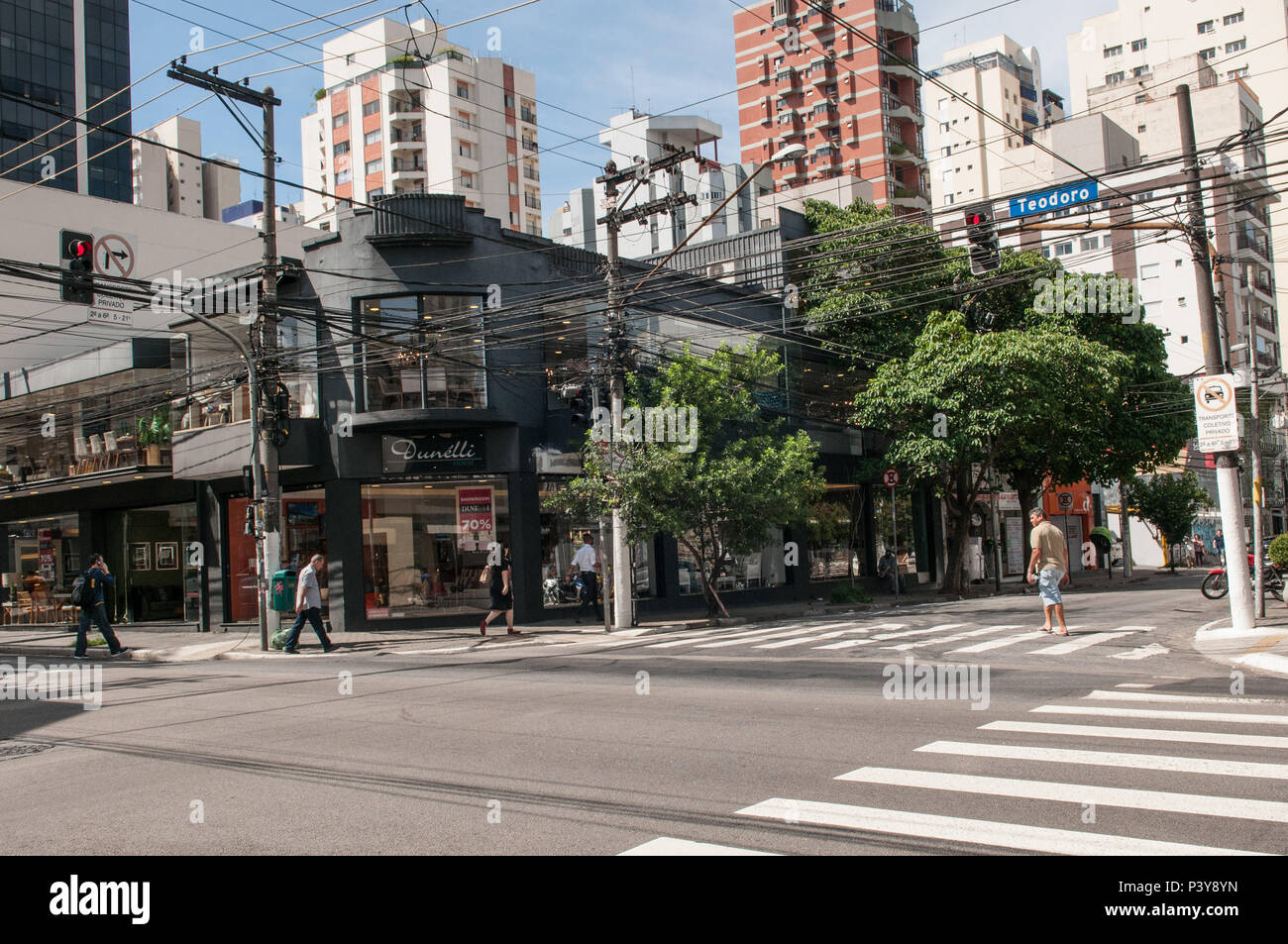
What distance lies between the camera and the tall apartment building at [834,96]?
6700cm

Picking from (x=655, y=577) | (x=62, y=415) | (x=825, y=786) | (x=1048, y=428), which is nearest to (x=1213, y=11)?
(x=1048, y=428)

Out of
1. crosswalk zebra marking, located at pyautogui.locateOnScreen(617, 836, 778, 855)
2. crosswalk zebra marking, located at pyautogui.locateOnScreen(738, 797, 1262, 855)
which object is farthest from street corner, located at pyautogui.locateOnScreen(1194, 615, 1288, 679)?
crosswalk zebra marking, located at pyautogui.locateOnScreen(617, 836, 778, 855)

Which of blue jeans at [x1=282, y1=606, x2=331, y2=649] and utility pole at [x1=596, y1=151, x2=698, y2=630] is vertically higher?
utility pole at [x1=596, y1=151, x2=698, y2=630]

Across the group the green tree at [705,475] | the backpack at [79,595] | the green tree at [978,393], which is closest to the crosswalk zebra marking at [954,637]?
the green tree at [705,475]

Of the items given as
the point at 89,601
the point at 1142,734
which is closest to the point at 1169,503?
the point at 1142,734

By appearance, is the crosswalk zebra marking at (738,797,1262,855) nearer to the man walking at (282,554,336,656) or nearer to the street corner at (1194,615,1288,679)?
the street corner at (1194,615,1288,679)

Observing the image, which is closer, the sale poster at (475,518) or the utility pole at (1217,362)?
the utility pole at (1217,362)

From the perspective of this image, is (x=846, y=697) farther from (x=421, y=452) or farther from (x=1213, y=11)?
(x=1213, y=11)

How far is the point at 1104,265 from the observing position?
68.6 m

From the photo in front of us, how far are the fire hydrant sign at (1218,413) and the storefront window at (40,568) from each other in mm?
30442

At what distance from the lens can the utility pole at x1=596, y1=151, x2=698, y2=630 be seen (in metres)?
21.9

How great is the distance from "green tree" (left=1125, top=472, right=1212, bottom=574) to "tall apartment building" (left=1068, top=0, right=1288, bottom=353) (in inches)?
1063

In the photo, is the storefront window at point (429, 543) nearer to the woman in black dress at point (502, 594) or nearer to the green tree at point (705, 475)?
the woman in black dress at point (502, 594)
